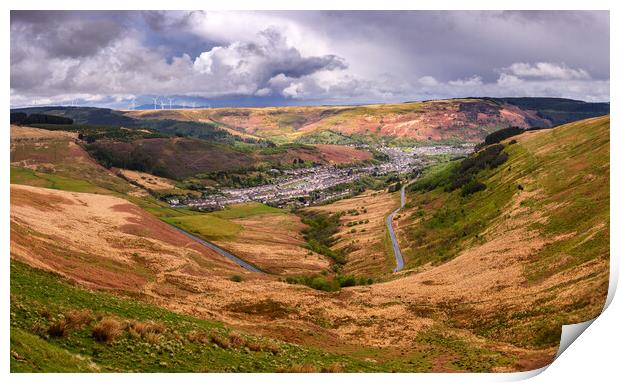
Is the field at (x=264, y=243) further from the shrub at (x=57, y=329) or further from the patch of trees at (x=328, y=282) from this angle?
the shrub at (x=57, y=329)

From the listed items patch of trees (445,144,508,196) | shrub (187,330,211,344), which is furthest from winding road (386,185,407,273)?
shrub (187,330,211,344)

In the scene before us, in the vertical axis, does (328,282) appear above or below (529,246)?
below

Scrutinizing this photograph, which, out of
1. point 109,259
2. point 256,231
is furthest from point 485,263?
point 256,231

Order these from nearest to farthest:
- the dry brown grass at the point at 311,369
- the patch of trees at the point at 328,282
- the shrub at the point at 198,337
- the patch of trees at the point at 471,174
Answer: the dry brown grass at the point at 311,369, the shrub at the point at 198,337, the patch of trees at the point at 328,282, the patch of trees at the point at 471,174

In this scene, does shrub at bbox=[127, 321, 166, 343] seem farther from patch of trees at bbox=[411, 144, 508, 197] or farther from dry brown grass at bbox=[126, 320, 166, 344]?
patch of trees at bbox=[411, 144, 508, 197]

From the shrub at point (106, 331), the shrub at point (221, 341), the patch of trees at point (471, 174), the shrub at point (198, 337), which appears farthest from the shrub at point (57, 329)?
the patch of trees at point (471, 174)

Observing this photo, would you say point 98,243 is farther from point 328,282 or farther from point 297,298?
point 328,282

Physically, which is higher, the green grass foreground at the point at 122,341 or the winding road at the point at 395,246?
the green grass foreground at the point at 122,341

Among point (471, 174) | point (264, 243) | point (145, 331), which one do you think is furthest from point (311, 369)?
point (471, 174)
